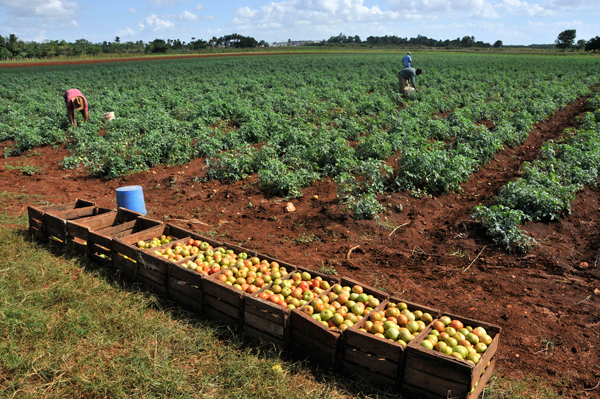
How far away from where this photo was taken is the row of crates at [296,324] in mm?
3488

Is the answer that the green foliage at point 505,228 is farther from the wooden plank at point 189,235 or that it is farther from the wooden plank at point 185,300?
the wooden plank at point 185,300

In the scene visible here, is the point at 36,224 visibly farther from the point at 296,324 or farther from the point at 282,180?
the point at 296,324

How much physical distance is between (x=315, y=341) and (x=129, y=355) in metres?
1.99

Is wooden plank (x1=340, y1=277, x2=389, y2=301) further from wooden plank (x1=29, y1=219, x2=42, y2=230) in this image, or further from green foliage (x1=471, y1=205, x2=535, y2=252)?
wooden plank (x1=29, y1=219, x2=42, y2=230)

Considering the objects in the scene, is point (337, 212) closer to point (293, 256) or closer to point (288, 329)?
point (293, 256)

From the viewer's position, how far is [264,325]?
4316mm

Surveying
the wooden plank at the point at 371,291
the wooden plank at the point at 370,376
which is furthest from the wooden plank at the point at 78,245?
the wooden plank at the point at 370,376

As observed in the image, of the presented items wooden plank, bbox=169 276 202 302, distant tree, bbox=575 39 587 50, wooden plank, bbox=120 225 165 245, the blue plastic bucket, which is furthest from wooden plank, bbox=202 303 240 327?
distant tree, bbox=575 39 587 50

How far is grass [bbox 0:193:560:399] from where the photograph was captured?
12.3ft

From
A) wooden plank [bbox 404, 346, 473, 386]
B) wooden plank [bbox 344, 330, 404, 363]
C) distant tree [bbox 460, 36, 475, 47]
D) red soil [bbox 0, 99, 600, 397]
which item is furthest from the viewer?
distant tree [bbox 460, 36, 475, 47]

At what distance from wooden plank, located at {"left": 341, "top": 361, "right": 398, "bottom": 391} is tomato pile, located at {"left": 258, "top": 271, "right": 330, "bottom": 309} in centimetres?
84

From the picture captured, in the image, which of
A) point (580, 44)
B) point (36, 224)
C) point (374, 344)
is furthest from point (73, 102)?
point (580, 44)

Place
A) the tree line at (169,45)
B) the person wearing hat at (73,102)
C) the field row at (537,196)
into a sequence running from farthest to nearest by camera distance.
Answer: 1. the tree line at (169,45)
2. the person wearing hat at (73,102)
3. the field row at (537,196)

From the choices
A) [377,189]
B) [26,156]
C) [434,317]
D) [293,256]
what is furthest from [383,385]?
[26,156]
